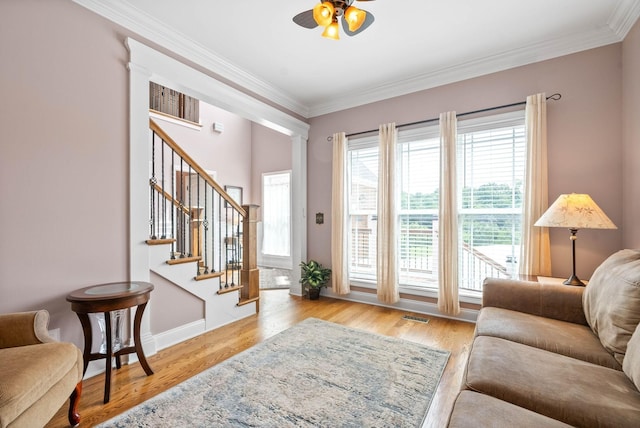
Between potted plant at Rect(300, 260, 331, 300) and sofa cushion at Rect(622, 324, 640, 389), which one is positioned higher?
sofa cushion at Rect(622, 324, 640, 389)

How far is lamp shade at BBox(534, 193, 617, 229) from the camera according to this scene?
220cm

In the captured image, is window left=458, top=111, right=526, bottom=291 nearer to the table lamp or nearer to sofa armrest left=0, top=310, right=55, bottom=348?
the table lamp

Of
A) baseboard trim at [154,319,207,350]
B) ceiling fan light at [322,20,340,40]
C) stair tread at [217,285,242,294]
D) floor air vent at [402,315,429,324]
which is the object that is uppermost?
ceiling fan light at [322,20,340,40]

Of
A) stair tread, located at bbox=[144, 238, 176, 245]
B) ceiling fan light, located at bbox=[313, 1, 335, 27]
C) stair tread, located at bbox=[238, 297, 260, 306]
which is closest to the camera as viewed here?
ceiling fan light, located at bbox=[313, 1, 335, 27]

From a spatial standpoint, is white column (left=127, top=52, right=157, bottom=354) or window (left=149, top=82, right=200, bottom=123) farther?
window (left=149, top=82, right=200, bottom=123)

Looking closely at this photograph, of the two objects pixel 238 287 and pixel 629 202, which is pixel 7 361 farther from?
pixel 629 202

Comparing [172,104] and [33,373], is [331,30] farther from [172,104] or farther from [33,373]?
[172,104]

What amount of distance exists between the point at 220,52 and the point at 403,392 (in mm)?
3491

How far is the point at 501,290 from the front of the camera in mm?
2281

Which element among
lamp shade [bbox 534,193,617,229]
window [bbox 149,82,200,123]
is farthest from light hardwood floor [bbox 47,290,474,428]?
window [bbox 149,82,200,123]

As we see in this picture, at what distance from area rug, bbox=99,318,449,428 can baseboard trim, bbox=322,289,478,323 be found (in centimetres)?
100

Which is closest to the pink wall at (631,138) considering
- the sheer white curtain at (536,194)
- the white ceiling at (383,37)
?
the white ceiling at (383,37)

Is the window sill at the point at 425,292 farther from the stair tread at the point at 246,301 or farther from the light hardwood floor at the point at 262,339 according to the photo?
the stair tread at the point at 246,301

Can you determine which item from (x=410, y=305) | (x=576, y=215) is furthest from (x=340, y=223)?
(x=576, y=215)
